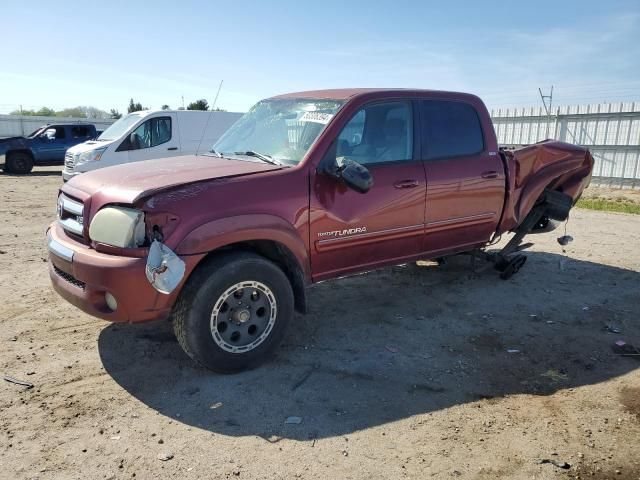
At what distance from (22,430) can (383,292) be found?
3.63 meters

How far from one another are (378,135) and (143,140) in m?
9.70

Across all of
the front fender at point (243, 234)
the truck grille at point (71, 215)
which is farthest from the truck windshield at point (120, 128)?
the front fender at point (243, 234)

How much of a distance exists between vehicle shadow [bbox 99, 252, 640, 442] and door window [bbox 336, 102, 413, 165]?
1.55 metres

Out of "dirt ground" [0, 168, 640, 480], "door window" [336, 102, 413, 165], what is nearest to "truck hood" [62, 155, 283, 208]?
"door window" [336, 102, 413, 165]

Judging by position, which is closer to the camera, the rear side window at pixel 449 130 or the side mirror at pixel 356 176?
the side mirror at pixel 356 176

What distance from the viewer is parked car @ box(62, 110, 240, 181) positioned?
490 inches

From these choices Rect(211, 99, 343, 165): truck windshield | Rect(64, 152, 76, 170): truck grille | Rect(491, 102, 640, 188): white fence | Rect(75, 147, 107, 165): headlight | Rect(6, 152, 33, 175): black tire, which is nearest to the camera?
Rect(211, 99, 343, 165): truck windshield

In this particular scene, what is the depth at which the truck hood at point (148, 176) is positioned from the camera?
11.4 ft

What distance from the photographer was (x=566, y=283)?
19.8 ft

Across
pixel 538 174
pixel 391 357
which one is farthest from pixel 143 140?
pixel 391 357

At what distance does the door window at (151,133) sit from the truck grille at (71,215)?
9.08 m

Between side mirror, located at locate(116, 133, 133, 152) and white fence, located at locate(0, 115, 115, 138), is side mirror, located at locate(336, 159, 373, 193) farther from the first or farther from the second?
white fence, located at locate(0, 115, 115, 138)

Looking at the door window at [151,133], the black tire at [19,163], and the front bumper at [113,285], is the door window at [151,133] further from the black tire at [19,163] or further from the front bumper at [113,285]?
the front bumper at [113,285]

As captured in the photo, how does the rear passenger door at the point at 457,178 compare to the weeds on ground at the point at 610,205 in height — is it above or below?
above
